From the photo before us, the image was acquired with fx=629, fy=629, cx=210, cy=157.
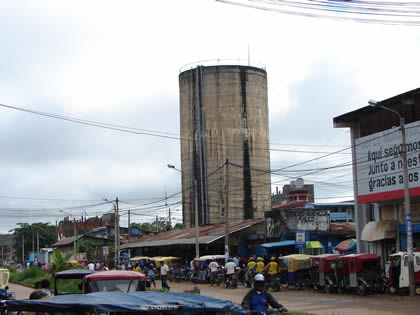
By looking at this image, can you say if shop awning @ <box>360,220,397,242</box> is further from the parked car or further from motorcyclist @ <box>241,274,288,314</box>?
motorcyclist @ <box>241,274,288,314</box>

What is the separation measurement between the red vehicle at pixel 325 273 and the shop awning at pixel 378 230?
3.97 m

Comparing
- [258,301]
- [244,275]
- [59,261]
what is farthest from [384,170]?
[258,301]

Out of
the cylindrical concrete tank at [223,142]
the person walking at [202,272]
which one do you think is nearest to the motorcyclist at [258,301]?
the person walking at [202,272]

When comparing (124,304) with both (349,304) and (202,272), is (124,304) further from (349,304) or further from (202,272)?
(202,272)

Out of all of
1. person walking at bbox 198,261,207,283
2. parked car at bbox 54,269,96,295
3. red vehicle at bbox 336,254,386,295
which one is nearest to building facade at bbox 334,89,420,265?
red vehicle at bbox 336,254,386,295

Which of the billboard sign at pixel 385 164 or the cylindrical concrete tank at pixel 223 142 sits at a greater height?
the cylindrical concrete tank at pixel 223 142

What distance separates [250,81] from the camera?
71500 mm

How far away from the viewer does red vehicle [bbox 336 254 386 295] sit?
85.9 ft

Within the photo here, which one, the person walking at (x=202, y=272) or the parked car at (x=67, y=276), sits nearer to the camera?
the parked car at (x=67, y=276)

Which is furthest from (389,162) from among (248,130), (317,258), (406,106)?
(248,130)

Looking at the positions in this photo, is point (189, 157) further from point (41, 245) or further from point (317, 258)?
point (41, 245)

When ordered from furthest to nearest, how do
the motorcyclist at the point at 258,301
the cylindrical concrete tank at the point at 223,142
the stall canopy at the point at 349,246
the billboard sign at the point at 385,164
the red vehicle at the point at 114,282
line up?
the cylindrical concrete tank at the point at 223,142 < the stall canopy at the point at 349,246 < the billboard sign at the point at 385,164 < the red vehicle at the point at 114,282 < the motorcyclist at the point at 258,301

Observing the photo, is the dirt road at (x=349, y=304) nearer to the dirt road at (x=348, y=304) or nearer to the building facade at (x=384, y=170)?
the dirt road at (x=348, y=304)

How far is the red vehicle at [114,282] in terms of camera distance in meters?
16.1
